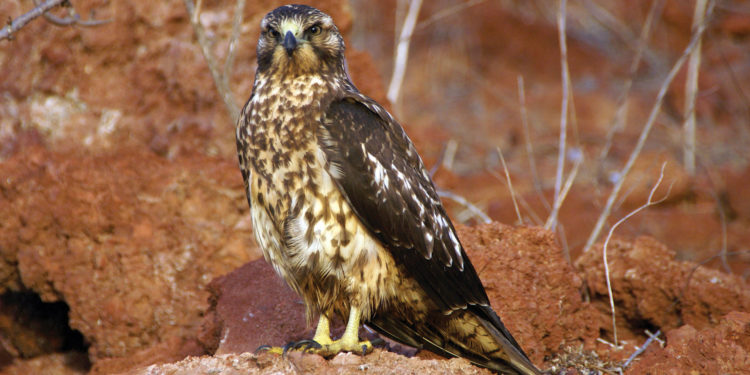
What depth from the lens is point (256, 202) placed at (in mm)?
3918

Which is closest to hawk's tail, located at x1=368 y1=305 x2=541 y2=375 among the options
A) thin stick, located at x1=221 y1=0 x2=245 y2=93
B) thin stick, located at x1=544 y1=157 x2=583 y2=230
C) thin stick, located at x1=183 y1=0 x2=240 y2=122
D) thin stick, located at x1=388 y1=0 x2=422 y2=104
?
thin stick, located at x1=544 y1=157 x2=583 y2=230

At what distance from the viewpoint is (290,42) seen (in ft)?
12.9

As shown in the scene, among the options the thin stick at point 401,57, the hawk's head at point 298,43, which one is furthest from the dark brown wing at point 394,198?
the thin stick at point 401,57

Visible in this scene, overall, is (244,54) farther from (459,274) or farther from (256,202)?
(459,274)

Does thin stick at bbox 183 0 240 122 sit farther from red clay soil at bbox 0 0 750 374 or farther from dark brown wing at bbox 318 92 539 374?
dark brown wing at bbox 318 92 539 374

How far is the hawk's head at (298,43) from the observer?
Result: 4.03 meters

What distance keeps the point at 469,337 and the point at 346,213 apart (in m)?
0.94

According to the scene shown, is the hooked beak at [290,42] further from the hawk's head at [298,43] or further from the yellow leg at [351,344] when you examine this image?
the yellow leg at [351,344]

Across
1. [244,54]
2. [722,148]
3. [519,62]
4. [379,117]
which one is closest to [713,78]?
[722,148]

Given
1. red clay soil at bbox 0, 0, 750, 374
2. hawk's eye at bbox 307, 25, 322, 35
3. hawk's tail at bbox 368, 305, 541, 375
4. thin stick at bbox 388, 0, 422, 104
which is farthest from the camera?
thin stick at bbox 388, 0, 422, 104

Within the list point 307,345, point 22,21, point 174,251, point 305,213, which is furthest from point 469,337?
point 22,21

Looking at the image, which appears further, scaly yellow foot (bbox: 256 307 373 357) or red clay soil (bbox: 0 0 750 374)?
red clay soil (bbox: 0 0 750 374)

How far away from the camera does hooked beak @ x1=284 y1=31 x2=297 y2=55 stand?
12.8ft

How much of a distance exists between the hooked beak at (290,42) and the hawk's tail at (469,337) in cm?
148
